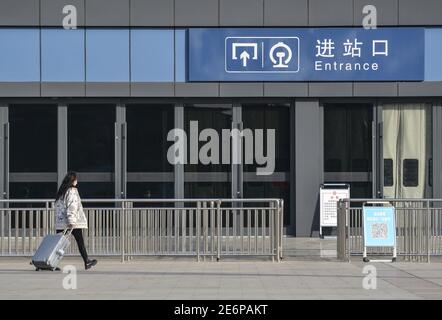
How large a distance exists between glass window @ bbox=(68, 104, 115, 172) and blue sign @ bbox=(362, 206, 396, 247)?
7756 millimetres

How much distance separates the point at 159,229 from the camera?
1549cm

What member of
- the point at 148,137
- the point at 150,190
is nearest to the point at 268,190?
the point at 150,190

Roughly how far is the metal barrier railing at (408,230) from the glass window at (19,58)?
9173 millimetres

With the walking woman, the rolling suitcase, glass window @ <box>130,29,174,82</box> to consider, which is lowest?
the rolling suitcase

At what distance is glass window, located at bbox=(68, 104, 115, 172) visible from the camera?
20.8 m

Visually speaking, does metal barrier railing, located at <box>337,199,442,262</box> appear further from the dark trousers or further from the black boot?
the dark trousers

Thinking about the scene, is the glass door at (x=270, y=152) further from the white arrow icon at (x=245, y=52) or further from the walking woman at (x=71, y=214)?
the walking woman at (x=71, y=214)

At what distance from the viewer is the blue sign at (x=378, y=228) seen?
15406mm

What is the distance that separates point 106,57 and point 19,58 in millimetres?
2173

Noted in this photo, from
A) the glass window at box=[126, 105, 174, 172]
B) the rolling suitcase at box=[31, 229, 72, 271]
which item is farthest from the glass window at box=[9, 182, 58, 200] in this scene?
the rolling suitcase at box=[31, 229, 72, 271]

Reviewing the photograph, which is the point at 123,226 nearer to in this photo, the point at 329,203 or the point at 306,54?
the point at 329,203

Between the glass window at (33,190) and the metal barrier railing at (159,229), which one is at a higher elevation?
the glass window at (33,190)

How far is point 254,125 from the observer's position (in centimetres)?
2089
